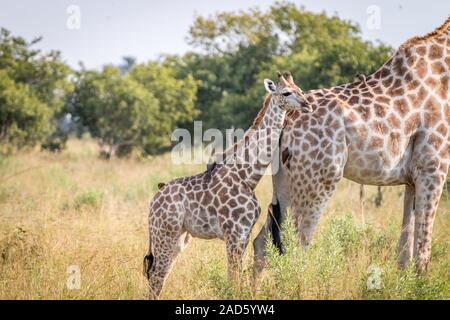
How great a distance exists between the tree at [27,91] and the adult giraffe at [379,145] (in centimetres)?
1278

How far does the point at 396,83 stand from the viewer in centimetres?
671

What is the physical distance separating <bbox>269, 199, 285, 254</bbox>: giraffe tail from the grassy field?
0.29m

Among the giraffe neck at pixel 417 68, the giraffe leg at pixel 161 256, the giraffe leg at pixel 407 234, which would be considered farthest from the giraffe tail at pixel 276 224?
the giraffe neck at pixel 417 68

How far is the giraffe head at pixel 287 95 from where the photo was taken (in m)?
6.21

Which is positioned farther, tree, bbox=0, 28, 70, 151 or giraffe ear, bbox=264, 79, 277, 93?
tree, bbox=0, 28, 70, 151

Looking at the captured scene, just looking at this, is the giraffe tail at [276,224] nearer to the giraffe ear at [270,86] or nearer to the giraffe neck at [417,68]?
the giraffe ear at [270,86]

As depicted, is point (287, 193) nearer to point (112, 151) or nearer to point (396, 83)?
point (396, 83)

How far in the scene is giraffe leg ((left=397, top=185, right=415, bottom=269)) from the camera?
6.74m

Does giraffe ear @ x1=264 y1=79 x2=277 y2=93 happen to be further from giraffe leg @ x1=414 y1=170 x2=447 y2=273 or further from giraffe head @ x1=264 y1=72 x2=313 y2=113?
giraffe leg @ x1=414 y1=170 x2=447 y2=273

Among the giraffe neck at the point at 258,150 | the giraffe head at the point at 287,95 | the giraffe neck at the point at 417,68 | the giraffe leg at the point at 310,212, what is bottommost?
the giraffe leg at the point at 310,212

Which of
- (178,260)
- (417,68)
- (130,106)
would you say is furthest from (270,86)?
(130,106)

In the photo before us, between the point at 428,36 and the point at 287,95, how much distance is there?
1.93 meters

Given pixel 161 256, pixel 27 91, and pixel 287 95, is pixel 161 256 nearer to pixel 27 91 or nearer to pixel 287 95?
pixel 287 95

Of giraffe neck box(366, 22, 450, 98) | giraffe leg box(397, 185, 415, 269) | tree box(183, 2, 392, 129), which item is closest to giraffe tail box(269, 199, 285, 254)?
giraffe leg box(397, 185, 415, 269)
